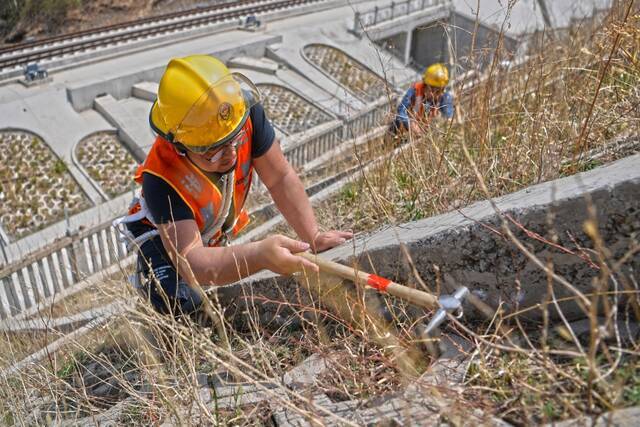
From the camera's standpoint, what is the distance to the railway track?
46.8 ft

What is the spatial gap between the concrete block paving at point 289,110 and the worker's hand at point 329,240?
1105 centimetres

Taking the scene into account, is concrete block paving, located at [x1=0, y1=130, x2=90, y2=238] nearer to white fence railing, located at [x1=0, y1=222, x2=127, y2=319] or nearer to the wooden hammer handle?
white fence railing, located at [x1=0, y1=222, x2=127, y2=319]

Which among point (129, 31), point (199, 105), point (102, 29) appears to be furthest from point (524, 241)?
point (102, 29)

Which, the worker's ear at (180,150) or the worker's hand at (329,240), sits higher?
the worker's ear at (180,150)

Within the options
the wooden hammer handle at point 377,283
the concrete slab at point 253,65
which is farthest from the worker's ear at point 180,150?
the concrete slab at point 253,65

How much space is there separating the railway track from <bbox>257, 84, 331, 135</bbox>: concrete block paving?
3.99m

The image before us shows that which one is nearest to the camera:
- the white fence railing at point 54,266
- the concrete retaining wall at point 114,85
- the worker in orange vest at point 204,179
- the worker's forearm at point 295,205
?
the worker in orange vest at point 204,179

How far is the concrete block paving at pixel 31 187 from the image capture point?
10.5 m

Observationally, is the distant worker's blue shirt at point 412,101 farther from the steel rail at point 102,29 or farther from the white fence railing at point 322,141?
the steel rail at point 102,29

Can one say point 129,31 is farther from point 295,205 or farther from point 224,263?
point 224,263

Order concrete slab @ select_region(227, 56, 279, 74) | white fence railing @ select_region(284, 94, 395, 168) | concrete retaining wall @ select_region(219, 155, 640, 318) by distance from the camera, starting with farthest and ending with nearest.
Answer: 1. concrete slab @ select_region(227, 56, 279, 74)
2. white fence railing @ select_region(284, 94, 395, 168)
3. concrete retaining wall @ select_region(219, 155, 640, 318)

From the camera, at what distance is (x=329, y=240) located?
9.37ft

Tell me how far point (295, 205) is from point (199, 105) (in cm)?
84

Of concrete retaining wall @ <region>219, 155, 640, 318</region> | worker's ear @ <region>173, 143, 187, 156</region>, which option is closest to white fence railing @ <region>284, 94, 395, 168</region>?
worker's ear @ <region>173, 143, 187, 156</region>
